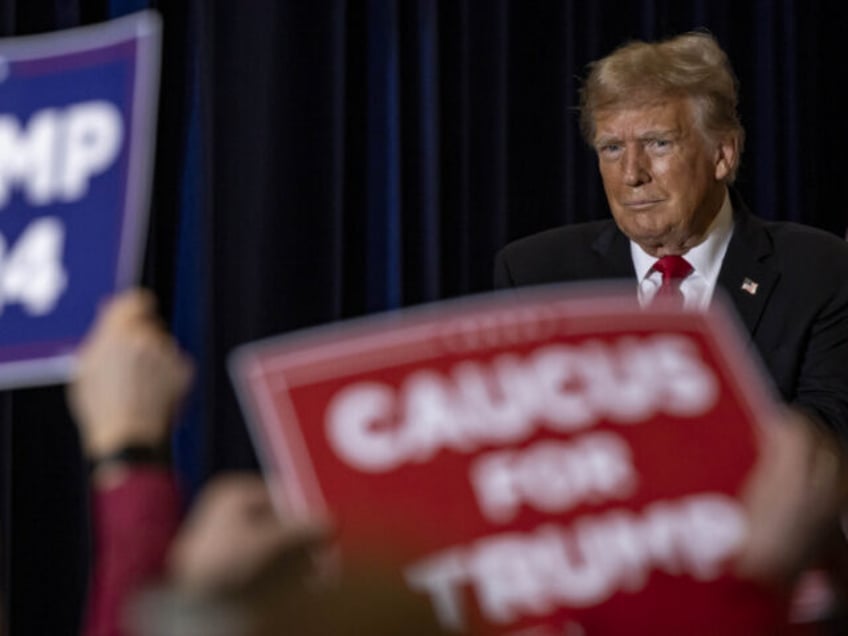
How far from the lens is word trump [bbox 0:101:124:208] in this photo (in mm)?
1365

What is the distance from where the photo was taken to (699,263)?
8.80 feet

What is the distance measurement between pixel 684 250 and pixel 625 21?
1587mm

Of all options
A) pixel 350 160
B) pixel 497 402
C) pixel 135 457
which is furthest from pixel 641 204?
pixel 135 457

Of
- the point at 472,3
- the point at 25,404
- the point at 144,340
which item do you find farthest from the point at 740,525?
the point at 472,3

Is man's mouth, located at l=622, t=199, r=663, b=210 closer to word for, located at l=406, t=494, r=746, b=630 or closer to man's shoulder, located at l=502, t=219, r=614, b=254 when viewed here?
man's shoulder, located at l=502, t=219, r=614, b=254

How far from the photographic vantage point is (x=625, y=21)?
4160 millimetres

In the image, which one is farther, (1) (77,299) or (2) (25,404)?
(2) (25,404)

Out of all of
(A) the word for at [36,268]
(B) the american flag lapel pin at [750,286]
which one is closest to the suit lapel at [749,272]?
(B) the american flag lapel pin at [750,286]

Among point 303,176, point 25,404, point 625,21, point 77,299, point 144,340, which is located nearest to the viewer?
point 144,340

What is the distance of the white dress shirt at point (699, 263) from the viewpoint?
2.64 m

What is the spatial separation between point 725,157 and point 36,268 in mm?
1636

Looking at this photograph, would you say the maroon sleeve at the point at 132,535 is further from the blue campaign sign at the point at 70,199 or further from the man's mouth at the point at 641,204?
the man's mouth at the point at 641,204

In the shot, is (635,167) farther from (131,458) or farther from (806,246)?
(131,458)

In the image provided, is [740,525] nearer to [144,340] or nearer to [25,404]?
[144,340]
